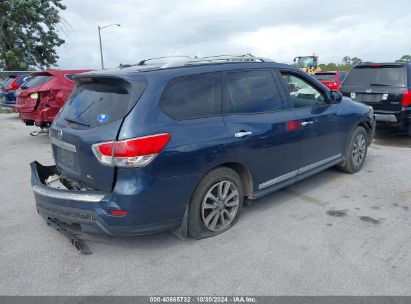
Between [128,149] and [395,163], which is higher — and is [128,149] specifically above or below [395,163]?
above

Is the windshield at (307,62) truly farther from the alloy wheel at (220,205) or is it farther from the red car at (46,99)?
the alloy wheel at (220,205)

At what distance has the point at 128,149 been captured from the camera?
2969 mm

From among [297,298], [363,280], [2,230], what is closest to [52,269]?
[2,230]

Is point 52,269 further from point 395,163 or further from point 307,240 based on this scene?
point 395,163

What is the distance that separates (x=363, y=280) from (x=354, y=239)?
714 millimetres

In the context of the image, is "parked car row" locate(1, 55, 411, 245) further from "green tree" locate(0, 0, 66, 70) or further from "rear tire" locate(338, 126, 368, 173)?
"green tree" locate(0, 0, 66, 70)

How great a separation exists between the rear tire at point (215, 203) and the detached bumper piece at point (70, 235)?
1020 millimetres

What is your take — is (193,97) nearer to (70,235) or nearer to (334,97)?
(70,235)

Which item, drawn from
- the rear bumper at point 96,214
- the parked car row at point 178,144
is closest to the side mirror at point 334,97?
the parked car row at point 178,144

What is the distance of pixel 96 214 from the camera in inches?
122

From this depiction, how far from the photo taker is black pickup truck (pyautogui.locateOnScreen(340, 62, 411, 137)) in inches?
306

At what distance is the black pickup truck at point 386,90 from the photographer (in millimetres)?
7781

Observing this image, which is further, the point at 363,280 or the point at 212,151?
the point at 212,151

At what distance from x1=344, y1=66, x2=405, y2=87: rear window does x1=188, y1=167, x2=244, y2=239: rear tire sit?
586cm
